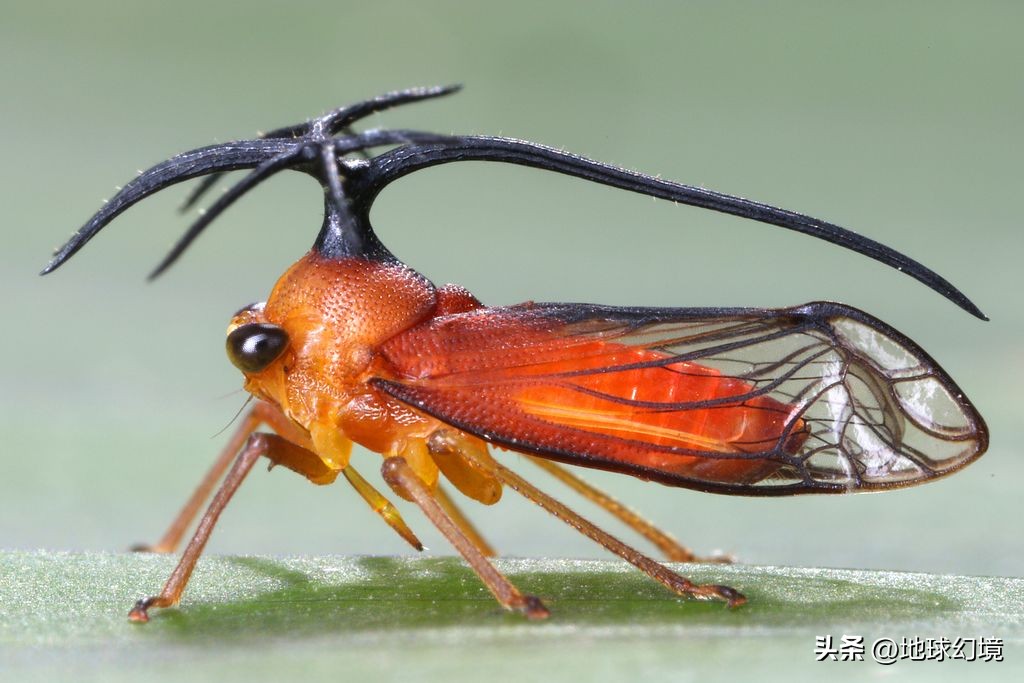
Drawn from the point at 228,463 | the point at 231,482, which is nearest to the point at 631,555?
the point at 231,482

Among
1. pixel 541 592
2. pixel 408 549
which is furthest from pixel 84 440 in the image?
pixel 541 592

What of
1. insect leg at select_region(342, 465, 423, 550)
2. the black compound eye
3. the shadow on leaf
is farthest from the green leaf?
the black compound eye

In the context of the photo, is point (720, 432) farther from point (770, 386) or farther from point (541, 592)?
point (541, 592)

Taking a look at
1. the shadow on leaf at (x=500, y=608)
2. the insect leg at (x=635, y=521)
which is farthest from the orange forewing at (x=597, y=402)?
the insect leg at (x=635, y=521)

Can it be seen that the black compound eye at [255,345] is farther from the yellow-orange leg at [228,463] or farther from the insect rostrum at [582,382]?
the yellow-orange leg at [228,463]

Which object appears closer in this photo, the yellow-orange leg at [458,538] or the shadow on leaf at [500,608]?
the shadow on leaf at [500,608]
